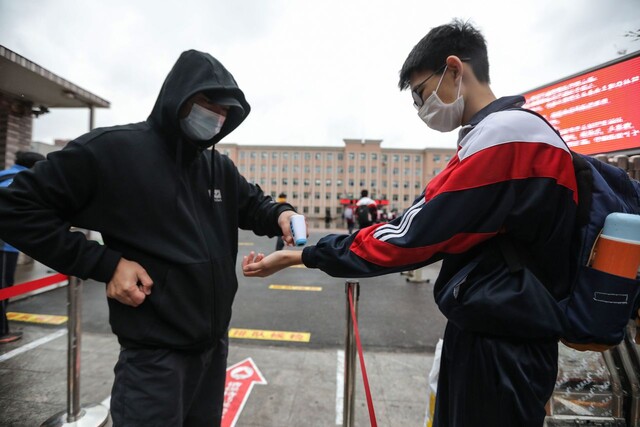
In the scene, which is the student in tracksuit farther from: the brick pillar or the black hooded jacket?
the brick pillar

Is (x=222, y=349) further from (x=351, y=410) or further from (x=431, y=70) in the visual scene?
(x=431, y=70)

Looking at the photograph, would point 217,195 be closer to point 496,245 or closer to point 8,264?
point 496,245

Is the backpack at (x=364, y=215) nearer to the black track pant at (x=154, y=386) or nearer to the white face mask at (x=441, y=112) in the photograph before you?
the white face mask at (x=441, y=112)

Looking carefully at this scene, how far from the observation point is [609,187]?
1.19 meters

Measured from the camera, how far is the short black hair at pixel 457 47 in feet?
4.65

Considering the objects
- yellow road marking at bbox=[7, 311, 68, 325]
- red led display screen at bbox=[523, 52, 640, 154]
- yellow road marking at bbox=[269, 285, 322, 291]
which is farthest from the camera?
yellow road marking at bbox=[269, 285, 322, 291]

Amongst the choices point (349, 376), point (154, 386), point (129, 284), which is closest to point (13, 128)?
point (129, 284)

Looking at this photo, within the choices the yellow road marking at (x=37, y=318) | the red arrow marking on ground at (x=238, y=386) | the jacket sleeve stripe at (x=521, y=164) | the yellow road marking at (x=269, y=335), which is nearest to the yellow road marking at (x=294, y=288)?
the yellow road marking at (x=269, y=335)

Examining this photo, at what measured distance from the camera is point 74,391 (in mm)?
2430

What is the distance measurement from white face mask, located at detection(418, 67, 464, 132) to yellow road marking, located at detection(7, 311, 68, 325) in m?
5.48

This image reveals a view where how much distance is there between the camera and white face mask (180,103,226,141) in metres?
1.47

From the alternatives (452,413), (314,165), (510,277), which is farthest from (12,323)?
(314,165)

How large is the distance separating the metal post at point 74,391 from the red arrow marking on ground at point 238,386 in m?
0.92

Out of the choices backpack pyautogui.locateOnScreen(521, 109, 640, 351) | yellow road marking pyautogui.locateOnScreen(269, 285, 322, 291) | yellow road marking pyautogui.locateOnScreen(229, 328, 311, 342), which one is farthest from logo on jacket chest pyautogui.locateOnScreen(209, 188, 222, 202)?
Result: yellow road marking pyautogui.locateOnScreen(269, 285, 322, 291)
